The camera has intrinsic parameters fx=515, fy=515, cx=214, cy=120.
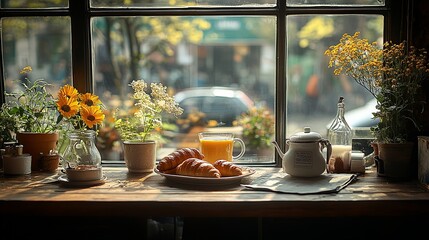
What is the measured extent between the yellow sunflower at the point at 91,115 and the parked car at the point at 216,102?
45 cm

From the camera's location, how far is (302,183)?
2.07m

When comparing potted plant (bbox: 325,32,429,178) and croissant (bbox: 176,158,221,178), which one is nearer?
croissant (bbox: 176,158,221,178)

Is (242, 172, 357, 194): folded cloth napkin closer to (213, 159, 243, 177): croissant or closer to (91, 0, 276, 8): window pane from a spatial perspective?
(213, 159, 243, 177): croissant

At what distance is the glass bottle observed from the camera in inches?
90.0

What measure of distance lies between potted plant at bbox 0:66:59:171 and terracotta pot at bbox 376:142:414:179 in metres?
1.47

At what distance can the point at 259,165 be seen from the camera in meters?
2.54

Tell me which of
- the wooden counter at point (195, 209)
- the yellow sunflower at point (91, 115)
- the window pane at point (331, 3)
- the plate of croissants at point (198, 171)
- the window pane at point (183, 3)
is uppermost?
the window pane at point (183, 3)

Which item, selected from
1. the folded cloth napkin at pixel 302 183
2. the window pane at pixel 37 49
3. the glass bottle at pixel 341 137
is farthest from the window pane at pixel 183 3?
the folded cloth napkin at pixel 302 183

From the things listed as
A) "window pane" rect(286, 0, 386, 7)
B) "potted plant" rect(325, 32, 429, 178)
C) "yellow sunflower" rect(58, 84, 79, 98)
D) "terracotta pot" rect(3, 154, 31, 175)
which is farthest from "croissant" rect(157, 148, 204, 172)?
"window pane" rect(286, 0, 386, 7)

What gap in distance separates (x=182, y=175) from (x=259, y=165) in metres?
0.56

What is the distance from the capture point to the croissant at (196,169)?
204 cm

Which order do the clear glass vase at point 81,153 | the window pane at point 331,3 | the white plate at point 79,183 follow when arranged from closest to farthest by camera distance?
the white plate at point 79,183
the clear glass vase at point 81,153
the window pane at point 331,3

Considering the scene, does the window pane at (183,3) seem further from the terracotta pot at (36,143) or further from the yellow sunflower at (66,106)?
the terracotta pot at (36,143)

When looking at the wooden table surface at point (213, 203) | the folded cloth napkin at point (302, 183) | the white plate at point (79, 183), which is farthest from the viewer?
the white plate at point (79, 183)
